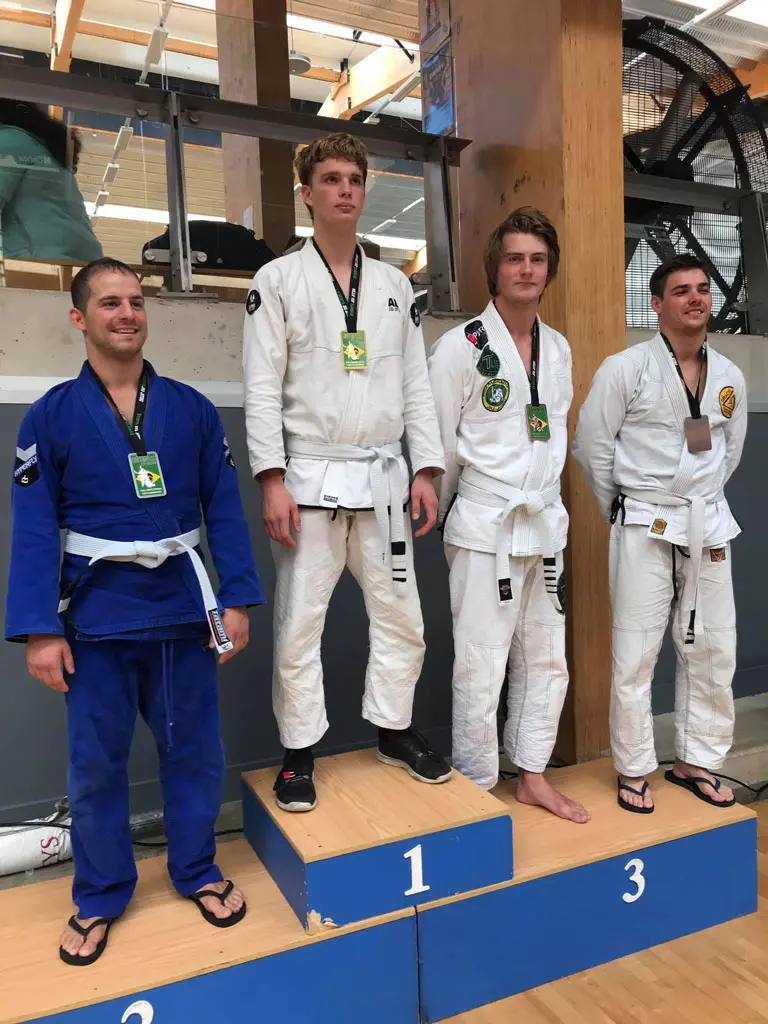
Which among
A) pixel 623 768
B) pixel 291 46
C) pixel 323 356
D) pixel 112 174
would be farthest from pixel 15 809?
pixel 291 46

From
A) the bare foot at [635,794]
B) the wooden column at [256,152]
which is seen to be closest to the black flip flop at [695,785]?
the bare foot at [635,794]

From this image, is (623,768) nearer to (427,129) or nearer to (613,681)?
(613,681)

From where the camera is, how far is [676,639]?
2.30 meters

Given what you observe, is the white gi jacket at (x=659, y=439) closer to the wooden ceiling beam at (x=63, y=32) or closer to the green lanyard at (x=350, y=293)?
the green lanyard at (x=350, y=293)

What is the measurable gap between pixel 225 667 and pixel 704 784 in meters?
1.59

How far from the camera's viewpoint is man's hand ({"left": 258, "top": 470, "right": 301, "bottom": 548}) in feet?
6.06

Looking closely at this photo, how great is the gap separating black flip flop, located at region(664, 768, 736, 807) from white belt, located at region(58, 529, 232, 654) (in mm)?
1546

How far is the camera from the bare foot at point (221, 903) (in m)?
1.71

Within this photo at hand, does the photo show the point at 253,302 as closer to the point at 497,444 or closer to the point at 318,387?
the point at 318,387

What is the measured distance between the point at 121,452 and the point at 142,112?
1.53 meters

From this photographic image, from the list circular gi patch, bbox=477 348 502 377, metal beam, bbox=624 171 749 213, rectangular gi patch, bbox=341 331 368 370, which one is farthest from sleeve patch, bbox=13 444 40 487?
metal beam, bbox=624 171 749 213

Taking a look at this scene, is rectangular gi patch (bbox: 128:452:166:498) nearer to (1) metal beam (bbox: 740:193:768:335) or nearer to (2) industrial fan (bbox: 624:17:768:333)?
(2) industrial fan (bbox: 624:17:768:333)

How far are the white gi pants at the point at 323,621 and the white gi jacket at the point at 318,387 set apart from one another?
8 cm

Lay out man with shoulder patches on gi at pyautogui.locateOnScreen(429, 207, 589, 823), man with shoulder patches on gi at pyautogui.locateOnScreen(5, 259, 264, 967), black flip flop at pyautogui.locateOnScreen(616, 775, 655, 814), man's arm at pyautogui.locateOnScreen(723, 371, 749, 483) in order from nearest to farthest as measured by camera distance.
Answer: man with shoulder patches on gi at pyautogui.locateOnScreen(5, 259, 264, 967), man with shoulder patches on gi at pyautogui.locateOnScreen(429, 207, 589, 823), black flip flop at pyautogui.locateOnScreen(616, 775, 655, 814), man's arm at pyautogui.locateOnScreen(723, 371, 749, 483)
